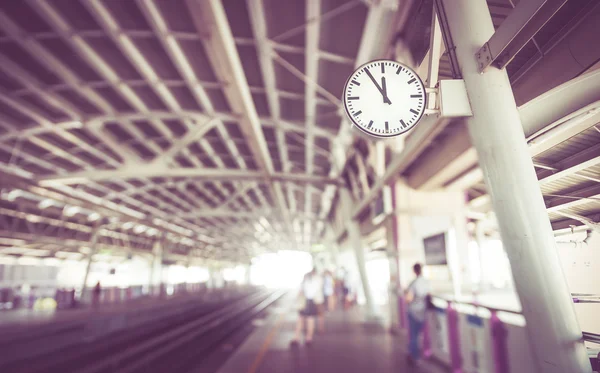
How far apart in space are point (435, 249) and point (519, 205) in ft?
17.4

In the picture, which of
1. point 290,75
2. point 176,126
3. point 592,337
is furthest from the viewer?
point 176,126

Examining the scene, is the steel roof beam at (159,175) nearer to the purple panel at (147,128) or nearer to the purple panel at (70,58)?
the purple panel at (147,128)

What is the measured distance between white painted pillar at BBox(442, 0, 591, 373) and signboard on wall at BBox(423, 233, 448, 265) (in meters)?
4.66

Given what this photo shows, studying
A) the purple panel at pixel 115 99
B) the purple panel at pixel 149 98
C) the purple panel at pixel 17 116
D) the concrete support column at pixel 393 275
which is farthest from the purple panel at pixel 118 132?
the concrete support column at pixel 393 275

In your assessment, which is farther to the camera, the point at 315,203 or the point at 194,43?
the point at 315,203

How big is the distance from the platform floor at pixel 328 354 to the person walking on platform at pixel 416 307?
32 cm

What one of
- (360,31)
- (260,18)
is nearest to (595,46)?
(360,31)

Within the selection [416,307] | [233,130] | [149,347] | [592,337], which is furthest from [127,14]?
[149,347]

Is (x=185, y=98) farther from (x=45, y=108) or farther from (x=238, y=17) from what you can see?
(x=45, y=108)

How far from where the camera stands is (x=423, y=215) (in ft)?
31.6

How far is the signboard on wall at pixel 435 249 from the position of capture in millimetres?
7004

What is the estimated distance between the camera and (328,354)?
22.6 ft

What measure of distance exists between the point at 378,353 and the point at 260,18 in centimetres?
760

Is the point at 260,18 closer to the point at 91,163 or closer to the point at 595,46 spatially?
the point at 595,46
